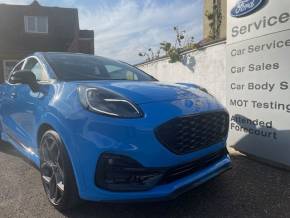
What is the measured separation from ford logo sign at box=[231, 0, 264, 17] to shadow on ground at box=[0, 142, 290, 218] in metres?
2.23

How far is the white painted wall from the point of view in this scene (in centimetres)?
610

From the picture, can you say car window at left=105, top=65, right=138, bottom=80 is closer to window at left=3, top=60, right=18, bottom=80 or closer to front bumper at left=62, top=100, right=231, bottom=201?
front bumper at left=62, top=100, right=231, bottom=201

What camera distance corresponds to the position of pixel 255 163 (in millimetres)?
4516

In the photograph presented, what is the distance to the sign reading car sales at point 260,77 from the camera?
408 cm

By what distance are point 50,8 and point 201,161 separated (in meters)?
22.9

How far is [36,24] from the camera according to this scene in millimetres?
22391

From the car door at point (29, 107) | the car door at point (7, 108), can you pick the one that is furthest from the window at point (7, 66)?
the car door at point (29, 107)

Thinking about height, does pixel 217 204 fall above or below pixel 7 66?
below

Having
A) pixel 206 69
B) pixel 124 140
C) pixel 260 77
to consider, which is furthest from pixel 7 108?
pixel 206 69

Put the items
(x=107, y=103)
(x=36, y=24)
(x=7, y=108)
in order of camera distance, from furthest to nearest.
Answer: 1. (x=36, y=24)
2. (x=7, y=108)
3. (x=107, y=103)

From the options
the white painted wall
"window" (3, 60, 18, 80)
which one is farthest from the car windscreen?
"window" (3, 60, 18, 80)

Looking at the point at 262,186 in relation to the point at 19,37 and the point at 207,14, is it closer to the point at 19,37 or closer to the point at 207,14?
the point at 207,14

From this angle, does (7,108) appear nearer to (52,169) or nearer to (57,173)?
(52,169)

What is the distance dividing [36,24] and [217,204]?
21797 mm
